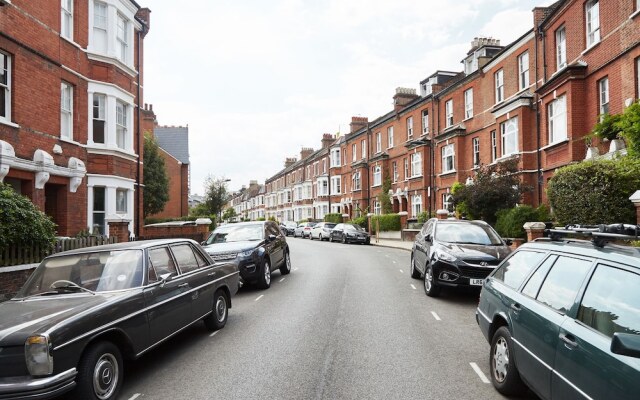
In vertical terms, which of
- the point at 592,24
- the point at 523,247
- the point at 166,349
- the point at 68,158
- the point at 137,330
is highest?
the point at 592,24

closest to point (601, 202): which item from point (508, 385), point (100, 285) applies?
point (508, 385)

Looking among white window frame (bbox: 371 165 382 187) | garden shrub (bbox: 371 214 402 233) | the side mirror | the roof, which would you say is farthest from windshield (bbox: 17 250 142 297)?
the roof

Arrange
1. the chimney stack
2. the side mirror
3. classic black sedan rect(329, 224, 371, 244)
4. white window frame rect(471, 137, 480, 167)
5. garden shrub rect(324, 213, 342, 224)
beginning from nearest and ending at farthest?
the side mirror → white window frame rect(471, 137, 480, 167) → classic black sedan rect(329, 224, 371, 244) → the chimney stack → garden shrub rect(324, 213, 342, 224)

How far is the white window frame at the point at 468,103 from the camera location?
2764cm

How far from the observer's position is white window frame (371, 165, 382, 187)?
3981 cm

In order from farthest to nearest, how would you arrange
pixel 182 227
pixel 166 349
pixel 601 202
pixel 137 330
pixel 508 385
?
pixel 182 227
pixel 601 202
pixel 166 349
pixel 137 330
pixel 508 385

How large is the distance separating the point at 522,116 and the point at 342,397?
20346 millimetres

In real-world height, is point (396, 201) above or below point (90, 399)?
above

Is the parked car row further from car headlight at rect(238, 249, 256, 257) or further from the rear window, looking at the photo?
car headlight at rect(238, 249, 256, 257)

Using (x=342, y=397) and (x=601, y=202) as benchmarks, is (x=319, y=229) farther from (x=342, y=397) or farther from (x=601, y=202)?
(x=342, y=397)

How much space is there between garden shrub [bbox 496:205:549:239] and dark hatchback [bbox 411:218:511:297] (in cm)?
650

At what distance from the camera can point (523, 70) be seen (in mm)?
22094

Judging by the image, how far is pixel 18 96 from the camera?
1206 centimetres

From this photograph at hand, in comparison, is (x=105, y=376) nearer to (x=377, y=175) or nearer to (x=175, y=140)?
(x=377, y=175)
